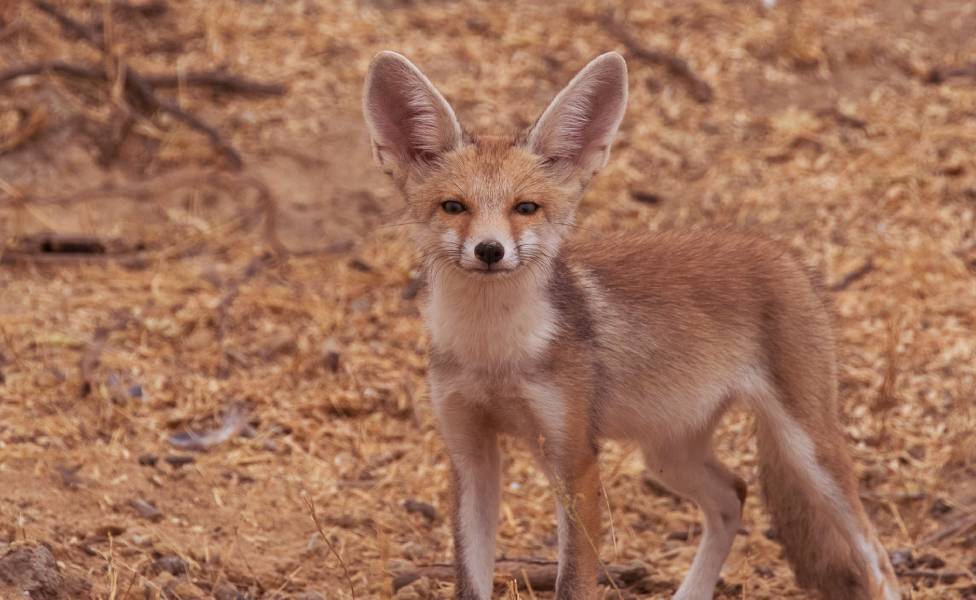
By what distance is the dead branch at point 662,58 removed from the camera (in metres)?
9.65

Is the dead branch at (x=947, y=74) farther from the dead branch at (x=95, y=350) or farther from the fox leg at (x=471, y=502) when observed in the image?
A: the fox leg at (x=471, y=502)

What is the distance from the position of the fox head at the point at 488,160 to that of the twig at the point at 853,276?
3.32 metres

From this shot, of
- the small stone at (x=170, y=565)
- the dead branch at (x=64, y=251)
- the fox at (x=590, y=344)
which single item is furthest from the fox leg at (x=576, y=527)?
the dead branch at (x=64, y=251)

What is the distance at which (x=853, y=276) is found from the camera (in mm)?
7781

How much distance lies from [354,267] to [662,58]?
318 cm

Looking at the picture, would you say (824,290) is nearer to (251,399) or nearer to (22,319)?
(251,399)

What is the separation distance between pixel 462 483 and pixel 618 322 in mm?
867

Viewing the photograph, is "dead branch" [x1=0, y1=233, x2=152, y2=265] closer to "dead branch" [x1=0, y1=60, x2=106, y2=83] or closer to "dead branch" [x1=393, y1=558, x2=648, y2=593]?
"dead branch" [x1=0, y1=60, x2=106, y2=83]

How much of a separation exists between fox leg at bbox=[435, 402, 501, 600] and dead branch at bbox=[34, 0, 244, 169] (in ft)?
15.0

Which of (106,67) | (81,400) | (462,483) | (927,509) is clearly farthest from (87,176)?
(927,509)

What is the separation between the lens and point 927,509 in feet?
19.4

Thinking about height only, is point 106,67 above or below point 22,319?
above

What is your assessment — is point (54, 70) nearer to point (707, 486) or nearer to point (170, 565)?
point (170, 565)

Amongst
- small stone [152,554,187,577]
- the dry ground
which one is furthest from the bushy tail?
small stone [152,554,187,577]
